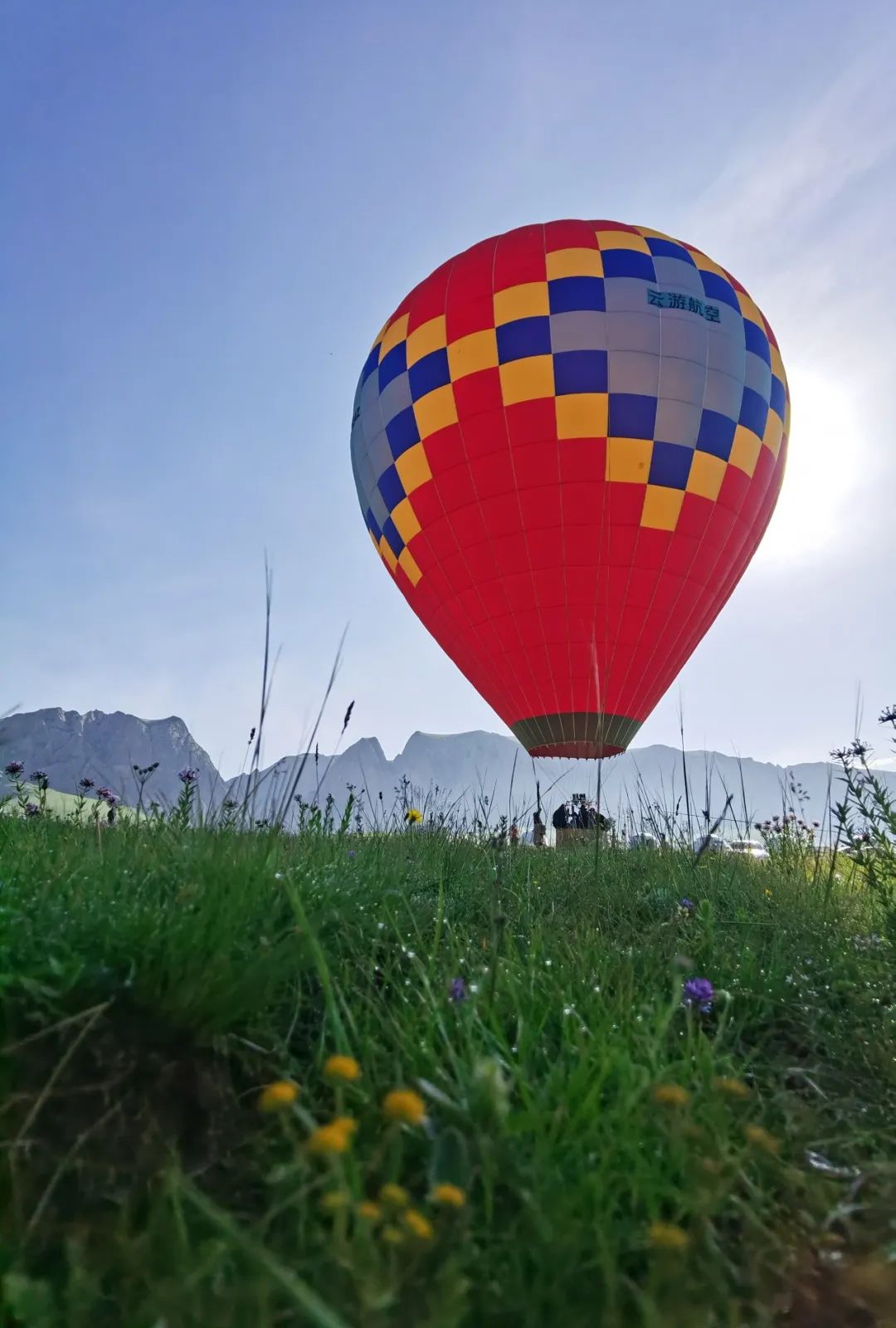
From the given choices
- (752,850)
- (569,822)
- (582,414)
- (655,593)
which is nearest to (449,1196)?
(752,850)

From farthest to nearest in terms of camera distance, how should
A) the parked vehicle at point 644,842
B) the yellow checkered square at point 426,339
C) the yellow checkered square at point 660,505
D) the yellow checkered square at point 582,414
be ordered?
1. the yellow checkered square at point 426,339
2. the yellow checkered square at point 660,505
3. the yellow checkered square at point 582,414
4. the parked vehicle at point 644,842

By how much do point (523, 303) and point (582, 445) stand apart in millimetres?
2469

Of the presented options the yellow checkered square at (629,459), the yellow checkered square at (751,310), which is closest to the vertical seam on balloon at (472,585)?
the yellow checkered square at (629,459)

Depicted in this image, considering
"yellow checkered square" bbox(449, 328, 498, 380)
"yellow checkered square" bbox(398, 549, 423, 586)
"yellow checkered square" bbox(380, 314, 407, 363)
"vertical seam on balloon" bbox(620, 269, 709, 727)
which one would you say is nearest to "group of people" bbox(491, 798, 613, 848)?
"vertical seam on balloon" bbox(620, 269, 709, 727)

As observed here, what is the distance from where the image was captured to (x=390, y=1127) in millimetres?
1504

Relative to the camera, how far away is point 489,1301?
47.3 inches

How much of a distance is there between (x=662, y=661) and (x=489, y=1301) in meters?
12.8

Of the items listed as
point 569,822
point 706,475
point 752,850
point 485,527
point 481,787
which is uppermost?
point 706,475

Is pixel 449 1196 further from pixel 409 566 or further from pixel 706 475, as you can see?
pixel 409 566

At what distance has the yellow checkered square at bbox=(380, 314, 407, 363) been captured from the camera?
1334 cm

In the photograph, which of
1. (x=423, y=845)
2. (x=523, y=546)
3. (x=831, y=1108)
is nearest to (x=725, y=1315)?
(x=831, y=1108)

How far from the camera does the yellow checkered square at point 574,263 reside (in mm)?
12078

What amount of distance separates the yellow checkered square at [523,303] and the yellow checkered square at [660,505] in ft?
10.8

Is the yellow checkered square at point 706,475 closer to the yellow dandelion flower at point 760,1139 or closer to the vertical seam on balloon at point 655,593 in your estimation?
the vertical seam on balloon at point 655,593
